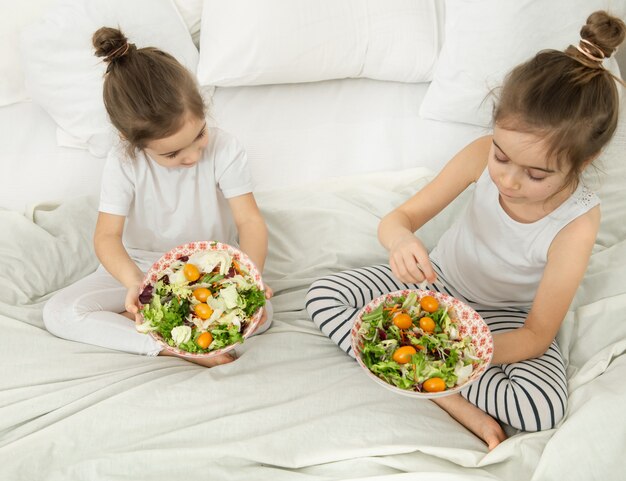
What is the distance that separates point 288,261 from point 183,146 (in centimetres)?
44

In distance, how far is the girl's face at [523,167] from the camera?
1027mm

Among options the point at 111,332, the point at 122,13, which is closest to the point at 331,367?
the point at 111,332

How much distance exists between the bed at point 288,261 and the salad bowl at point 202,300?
0.37 ft

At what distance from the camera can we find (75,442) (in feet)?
3.48

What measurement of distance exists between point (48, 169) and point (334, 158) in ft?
2.59

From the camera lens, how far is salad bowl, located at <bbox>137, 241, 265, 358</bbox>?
1097 millimetres

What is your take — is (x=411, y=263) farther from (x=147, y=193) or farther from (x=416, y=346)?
(x=147, y=193)

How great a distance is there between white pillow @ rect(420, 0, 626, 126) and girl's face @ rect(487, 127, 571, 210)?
52cm

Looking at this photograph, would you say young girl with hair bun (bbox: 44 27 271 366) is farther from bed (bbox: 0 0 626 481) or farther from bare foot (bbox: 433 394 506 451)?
bare foot (bbox: 433 394 506 451)

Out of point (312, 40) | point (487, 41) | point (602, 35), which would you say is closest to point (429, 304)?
point (602, 35)

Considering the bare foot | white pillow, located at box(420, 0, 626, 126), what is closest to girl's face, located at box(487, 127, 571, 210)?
the bare foot

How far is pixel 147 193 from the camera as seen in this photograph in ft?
4.49

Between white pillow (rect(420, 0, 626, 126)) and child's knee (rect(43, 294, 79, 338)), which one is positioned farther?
white pillow (rect(420, 0, 626, 126))

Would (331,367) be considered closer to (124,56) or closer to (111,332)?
(111,332)
